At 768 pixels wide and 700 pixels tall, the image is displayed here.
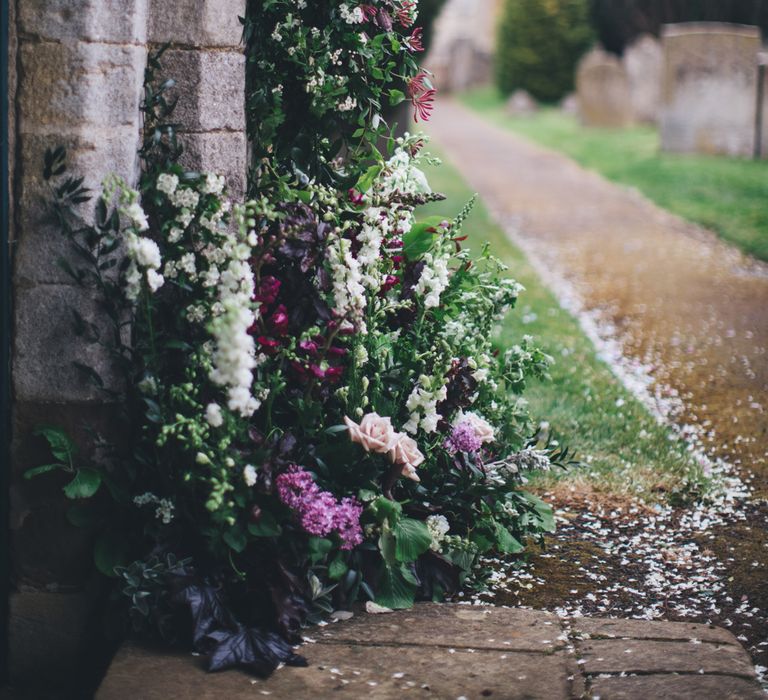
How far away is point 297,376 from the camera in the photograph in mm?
2922

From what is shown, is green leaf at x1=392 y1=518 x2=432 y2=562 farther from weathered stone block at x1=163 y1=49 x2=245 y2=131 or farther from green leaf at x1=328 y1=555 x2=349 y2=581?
weathered stone block at x1=163 y1=49 x2=245 y2=131

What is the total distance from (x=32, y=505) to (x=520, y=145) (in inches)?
538

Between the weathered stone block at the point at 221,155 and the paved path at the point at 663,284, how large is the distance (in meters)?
2.31

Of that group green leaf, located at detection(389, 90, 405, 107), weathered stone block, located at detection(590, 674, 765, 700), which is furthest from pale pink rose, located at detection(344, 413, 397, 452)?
green leaf, located at detection(389, 90, 405, 107)

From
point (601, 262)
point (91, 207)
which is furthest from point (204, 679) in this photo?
point (601, 262)

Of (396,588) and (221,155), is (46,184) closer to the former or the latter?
(221,155)

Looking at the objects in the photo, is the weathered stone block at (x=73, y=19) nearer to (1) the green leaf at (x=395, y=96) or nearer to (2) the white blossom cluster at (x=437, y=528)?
(1) the green leaf at (x=395, y=96)

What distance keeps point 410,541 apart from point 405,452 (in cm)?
25

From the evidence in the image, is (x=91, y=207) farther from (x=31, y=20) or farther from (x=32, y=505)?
(x=32, y=505)

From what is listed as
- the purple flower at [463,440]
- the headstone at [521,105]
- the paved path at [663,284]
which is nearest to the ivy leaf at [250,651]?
the purple flower at [463,440]

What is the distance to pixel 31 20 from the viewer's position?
2.56m

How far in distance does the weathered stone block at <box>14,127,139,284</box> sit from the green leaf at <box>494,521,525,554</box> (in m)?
1.44

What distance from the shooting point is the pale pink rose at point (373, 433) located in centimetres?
280

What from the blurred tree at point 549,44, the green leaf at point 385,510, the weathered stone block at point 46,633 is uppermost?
the blurred tree at point 549,44
